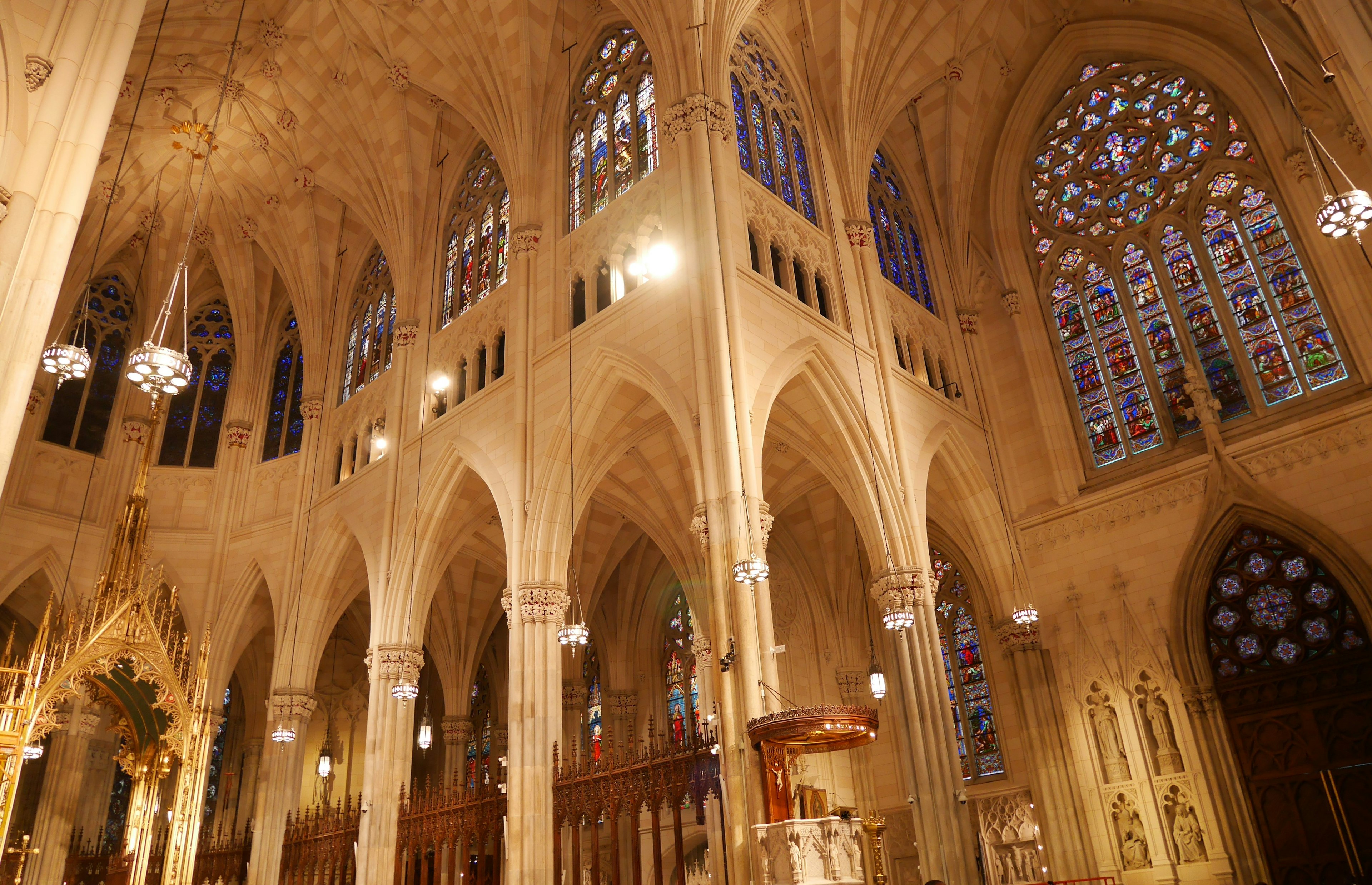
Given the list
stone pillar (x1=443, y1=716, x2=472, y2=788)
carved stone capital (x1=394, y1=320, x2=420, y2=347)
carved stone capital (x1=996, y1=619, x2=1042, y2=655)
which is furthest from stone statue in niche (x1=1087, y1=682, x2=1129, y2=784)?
carved stone capital (x1=394, y1=320, x2=420, y2=347)

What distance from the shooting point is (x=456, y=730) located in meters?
24.0

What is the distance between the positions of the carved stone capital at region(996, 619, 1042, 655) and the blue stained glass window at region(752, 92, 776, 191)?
8755 millimetres

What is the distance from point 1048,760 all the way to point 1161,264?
9.39m

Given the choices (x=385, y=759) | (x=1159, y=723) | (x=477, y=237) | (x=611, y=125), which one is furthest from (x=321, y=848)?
(x=1159, y=723)

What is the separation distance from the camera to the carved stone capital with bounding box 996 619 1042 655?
689 inches

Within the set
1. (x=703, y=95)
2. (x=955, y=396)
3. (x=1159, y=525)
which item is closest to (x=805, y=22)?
(x=703, y=95)

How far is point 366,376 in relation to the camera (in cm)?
2212

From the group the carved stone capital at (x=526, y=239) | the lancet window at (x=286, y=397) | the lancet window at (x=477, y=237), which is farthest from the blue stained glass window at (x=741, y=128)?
the lancet window at (x=286, y=397)

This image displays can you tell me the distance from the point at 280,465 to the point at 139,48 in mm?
9223

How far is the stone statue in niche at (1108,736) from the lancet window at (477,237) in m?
12.9

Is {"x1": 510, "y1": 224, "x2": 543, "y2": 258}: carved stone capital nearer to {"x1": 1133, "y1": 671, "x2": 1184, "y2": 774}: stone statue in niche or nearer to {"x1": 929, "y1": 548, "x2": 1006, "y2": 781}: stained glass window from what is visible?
{"x1": 929, "y1": 548, "x2": 1006, "y2": 781}: stained glass window

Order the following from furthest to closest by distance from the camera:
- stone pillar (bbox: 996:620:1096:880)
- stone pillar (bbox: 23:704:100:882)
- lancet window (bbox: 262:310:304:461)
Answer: lancet window (bbox: 262:310:304:461)
stone pillar (bbox: 23:704:100:882)
stone pillar (bbox: 996:620:1096:880)

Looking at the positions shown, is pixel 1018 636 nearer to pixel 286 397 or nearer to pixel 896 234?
pixel 896 234

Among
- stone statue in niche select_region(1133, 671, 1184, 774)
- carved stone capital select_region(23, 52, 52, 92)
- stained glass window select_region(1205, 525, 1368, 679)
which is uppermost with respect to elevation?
carved stone capital select_region(23, 52, 52, 92)
